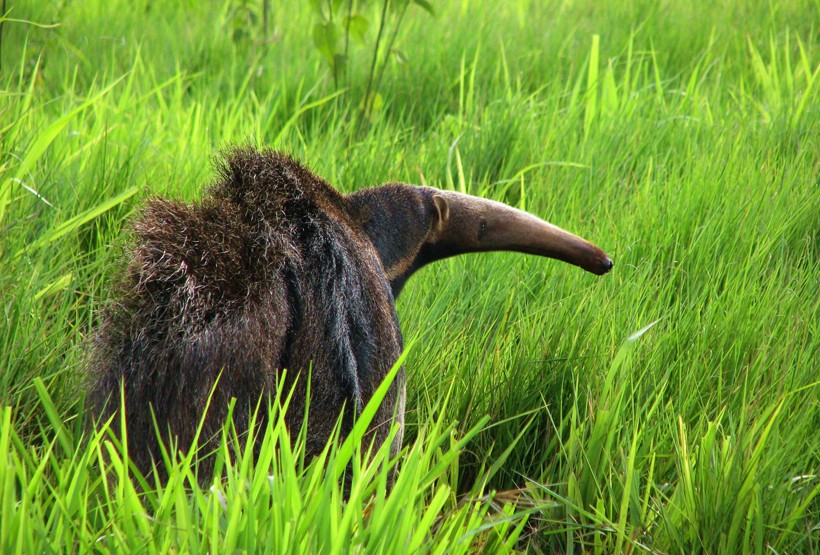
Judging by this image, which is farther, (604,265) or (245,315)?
(604,265)

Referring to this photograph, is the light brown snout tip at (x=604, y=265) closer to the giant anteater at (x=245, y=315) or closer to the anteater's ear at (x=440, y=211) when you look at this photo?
the anteater's ear at (x=440, y=211)

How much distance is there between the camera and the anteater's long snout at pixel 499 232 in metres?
3.16

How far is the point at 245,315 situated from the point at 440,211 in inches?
42.3

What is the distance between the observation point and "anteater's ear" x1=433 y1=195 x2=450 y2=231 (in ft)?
10.2

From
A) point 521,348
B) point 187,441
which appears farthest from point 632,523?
point 187,441

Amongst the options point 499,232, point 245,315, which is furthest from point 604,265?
point 245,315

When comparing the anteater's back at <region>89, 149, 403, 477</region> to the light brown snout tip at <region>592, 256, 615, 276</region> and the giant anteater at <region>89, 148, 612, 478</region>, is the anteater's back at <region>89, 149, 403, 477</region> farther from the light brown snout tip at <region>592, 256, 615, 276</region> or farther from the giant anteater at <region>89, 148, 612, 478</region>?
the light brown snout tip at <region>592, 256, 615, 276</region>

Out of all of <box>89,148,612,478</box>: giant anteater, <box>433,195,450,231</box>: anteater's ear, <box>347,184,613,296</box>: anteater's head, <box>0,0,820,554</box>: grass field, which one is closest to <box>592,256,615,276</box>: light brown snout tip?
<box>347,184,613,296</box>: anteater's head

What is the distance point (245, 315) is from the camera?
2.27 m

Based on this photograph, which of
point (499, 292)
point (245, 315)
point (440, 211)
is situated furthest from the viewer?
point (499, 292)

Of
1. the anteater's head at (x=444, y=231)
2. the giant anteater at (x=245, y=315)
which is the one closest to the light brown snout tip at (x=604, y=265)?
the anteater's head at (x=444, y=231)

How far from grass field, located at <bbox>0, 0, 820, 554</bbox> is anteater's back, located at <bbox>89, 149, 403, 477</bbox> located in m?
0.16

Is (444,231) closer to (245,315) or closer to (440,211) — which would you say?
(440,211)

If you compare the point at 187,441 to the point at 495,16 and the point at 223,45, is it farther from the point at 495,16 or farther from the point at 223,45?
the point at 495,16
